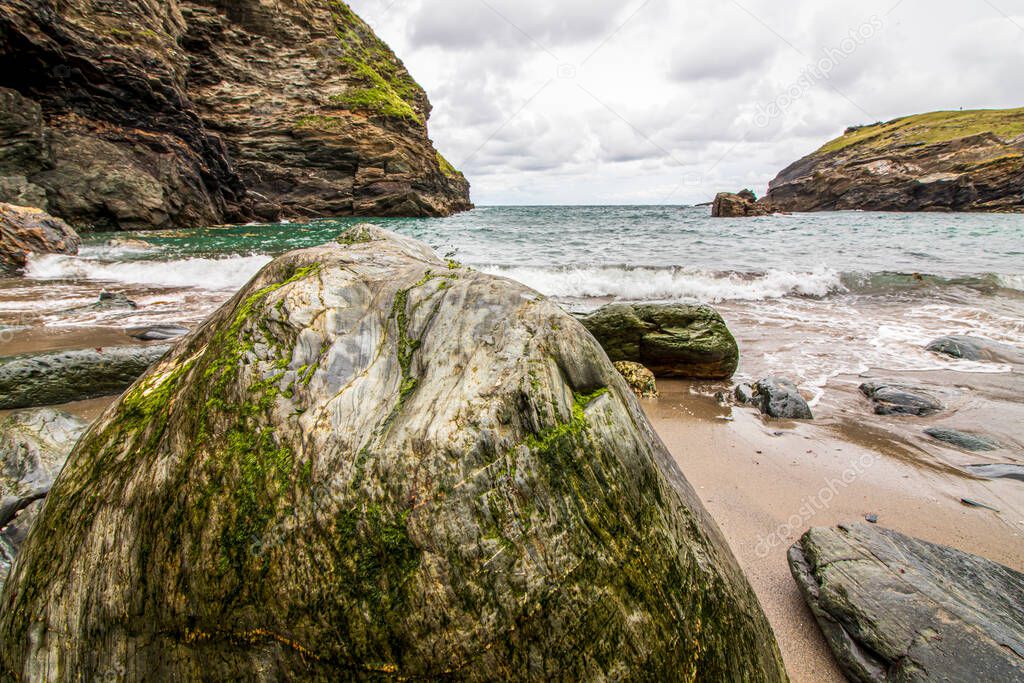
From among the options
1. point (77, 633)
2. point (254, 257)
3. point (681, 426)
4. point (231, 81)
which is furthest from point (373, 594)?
point (231, 81)

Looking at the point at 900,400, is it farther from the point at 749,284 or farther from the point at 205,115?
the point at 205,115

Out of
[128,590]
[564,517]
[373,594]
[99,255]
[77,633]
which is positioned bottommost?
[99,255]

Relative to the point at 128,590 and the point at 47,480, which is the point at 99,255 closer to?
the point at 47,480

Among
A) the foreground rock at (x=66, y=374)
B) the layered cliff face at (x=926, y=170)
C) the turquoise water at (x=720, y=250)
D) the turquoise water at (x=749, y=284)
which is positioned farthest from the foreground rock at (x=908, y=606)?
the layered cliff face at (x=926, y=170)

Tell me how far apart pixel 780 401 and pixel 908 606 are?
3.13 m

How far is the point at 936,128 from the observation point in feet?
232

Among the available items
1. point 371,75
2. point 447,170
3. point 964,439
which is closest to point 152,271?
point 964,439

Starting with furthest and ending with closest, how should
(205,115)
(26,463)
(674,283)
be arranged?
(205,115) < (674,283) < (26,463)

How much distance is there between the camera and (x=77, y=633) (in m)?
1.48

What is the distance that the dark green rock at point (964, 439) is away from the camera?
13.8 ft

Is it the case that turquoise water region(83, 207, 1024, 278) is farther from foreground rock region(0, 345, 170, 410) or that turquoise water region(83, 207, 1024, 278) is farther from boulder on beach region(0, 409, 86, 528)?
boulder on beach region(0, 409, 86, 528)

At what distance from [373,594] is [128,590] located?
0.79 m

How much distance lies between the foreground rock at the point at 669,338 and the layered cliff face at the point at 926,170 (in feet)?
203

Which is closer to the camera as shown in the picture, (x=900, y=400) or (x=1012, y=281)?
(x=900, y=400)
